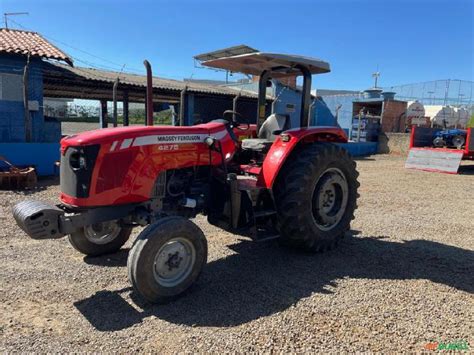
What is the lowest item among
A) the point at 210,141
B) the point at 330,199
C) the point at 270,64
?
the point at 330,199

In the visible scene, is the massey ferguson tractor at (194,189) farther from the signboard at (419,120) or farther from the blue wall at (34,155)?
the signboard at (419,120)

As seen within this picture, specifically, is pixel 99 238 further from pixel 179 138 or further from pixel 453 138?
pixel 453 138

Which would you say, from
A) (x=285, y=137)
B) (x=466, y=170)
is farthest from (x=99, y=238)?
(x=466, y=170)

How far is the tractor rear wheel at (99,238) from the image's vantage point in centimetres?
406

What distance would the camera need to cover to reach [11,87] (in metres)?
10.5

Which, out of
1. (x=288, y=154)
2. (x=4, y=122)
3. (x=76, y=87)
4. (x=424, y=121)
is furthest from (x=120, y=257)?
(x=424, y=121)

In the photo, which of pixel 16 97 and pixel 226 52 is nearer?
pixel 226 52

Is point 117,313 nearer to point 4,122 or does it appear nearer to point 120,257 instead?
point 120,257

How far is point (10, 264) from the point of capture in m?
4.02

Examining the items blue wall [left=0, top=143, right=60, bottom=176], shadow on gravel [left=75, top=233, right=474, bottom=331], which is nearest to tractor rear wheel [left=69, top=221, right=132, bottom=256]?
shadow on gravel [left=75, top=233, right=474, bottom=331]

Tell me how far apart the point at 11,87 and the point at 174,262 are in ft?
31.7

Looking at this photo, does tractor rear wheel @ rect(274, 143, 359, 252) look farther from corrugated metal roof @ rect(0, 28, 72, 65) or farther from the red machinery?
corrugated metal roof @ rect(0, 28, 72, 65)

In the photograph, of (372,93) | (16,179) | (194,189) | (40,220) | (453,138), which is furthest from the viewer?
(372,93)

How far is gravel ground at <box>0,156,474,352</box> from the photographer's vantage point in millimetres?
2764
